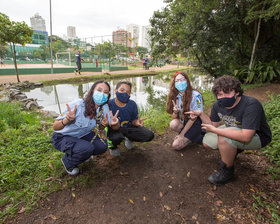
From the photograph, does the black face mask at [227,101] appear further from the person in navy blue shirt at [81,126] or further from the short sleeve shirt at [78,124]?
the short sleeve shirt at [78,124]

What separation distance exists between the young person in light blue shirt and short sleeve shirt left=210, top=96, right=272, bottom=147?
16.5 inches

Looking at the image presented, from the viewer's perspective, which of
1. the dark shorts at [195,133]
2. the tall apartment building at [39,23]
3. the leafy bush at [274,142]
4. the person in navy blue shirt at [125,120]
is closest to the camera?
the leafy bush at [274,142]

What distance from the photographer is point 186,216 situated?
1.58 meters

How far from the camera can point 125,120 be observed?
2.53m

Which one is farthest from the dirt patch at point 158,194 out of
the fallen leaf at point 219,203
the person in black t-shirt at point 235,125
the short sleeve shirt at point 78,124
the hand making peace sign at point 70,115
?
the hand making peace sign at point 70,115

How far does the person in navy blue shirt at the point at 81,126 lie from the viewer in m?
1.94

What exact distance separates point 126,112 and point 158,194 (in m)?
1.20

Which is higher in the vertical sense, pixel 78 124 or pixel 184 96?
pixel 184 96

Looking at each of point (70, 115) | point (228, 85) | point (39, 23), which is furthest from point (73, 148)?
point (39, 23)

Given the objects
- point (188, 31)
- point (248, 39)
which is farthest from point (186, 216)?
point (248, 39)

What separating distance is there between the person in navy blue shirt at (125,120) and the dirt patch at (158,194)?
0.31 meters

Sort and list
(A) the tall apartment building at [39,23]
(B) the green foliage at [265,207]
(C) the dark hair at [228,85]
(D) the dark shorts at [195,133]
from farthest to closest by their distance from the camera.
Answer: (A) the tall apartment building at [39,23] → (D) the dark shorts at [195,133] → (C) the dark hair at [228,85] → (B) the green foliage at [265,207]

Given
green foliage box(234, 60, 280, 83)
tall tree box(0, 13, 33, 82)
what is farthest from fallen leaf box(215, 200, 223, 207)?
tall tree box(0, 13, 33, 82)

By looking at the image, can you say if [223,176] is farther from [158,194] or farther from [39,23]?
[39,23]
